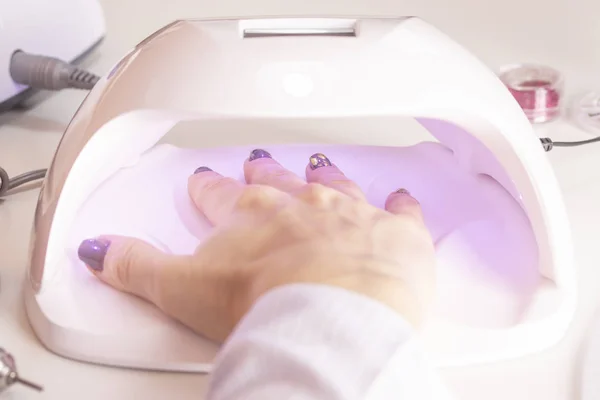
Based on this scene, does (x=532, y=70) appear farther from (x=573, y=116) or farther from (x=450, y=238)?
(x=450, y=238)

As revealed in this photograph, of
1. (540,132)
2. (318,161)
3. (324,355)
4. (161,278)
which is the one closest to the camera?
(324,355)

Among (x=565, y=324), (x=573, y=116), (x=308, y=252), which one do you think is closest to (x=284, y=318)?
(x=308, y=252)

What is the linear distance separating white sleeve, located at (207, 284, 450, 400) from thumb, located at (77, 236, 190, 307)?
102 millimetres

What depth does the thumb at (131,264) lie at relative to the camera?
1.36 ft

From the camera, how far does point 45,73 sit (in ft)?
2.19

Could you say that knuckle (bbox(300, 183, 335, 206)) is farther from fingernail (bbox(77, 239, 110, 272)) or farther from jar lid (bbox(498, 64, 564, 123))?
jar lid (bbox(498, 64, 564, 123))

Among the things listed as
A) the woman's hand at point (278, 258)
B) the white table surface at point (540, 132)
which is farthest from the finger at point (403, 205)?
the white table surface at point (540, 132)

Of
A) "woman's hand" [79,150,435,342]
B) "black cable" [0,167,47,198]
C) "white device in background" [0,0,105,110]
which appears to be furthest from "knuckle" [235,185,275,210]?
"white device in background" [0,0,105,110]

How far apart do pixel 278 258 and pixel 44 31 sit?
1.43 ft

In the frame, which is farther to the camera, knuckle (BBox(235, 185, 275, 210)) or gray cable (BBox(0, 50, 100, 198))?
gray cable (BBox(0, 50, 100, 198))

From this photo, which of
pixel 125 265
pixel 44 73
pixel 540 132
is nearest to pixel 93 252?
pixel 125 265

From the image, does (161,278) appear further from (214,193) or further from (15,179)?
(15,179)

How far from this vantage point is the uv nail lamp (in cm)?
39

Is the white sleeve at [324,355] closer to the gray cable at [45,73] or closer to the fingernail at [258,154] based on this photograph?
the fingernail at [258,154]
